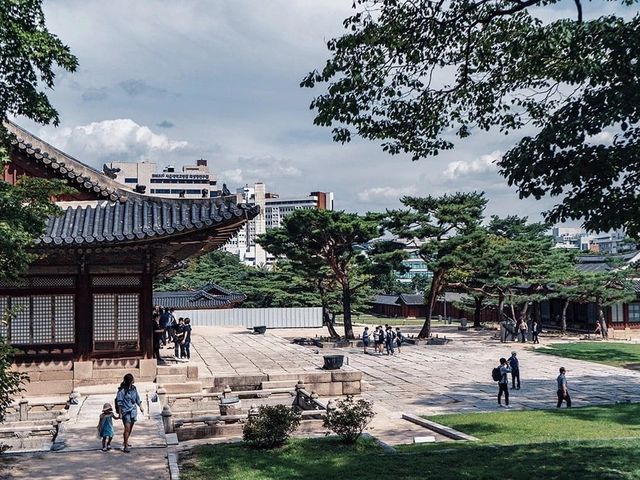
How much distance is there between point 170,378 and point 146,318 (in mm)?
1973

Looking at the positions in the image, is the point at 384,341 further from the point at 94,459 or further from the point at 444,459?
the point at 94,459

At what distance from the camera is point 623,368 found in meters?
31.9

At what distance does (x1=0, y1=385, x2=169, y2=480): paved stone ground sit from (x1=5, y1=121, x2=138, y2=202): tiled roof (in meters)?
7.69

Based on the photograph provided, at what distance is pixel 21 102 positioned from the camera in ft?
31.6

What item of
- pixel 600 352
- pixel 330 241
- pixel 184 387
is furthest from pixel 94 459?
pixel 330 241

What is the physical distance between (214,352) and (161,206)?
11250 mm

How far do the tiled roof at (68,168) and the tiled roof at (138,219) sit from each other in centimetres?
38

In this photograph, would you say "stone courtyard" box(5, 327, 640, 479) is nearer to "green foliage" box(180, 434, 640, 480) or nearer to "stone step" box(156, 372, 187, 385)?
"stone step" box(156, 372, 187, 385)

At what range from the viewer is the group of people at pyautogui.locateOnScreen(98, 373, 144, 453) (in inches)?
543

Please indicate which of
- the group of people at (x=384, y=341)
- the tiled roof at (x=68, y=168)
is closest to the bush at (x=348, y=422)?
the tiled roof at (x=68, y=168)

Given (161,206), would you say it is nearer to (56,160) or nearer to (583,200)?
(56,160)

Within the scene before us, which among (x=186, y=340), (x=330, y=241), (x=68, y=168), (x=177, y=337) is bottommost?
(x=186, y=340)

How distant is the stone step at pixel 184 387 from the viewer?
20.1 meters

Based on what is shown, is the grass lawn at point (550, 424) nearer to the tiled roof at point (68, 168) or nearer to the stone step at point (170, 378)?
the stone step at point (170, 378)
